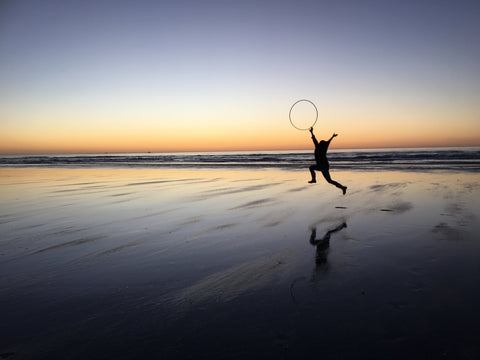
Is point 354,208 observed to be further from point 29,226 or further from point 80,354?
point 29,226

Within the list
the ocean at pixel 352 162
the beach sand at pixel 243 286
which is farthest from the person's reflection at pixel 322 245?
the ocean at pixel 352 162

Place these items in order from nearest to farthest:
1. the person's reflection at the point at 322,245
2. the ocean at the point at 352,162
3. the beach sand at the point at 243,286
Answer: the beach sand at the point at 243,286
the person's reflection at the point at 322,245
the ocean at the point at 352,162

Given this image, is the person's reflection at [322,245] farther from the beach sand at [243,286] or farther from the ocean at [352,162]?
the ocean at [352,162]

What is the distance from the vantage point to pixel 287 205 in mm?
10688

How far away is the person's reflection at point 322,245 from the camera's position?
523cm

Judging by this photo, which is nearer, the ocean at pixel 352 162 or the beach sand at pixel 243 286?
the beach sand at pixel 243 286

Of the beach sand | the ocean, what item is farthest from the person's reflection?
the ocean

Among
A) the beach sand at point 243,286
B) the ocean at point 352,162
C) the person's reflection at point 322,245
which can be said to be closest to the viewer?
the beach sand at point 243,286

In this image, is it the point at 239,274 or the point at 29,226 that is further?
the point at 29,226

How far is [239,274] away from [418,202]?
8582 mm

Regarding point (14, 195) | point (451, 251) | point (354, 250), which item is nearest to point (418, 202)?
point (451, 251)

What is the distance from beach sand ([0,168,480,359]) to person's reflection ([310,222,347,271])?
0.15 feet

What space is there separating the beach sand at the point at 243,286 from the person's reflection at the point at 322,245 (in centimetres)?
5

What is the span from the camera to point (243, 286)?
14.5ft
